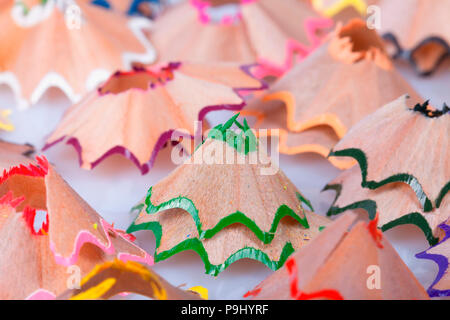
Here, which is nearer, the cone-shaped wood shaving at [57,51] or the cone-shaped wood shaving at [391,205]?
the cone-shaped wood shaving at [391,205]

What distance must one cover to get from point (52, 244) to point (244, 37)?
689mm

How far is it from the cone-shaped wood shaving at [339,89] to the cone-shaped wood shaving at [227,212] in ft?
0.68

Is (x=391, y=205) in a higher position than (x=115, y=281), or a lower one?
higher

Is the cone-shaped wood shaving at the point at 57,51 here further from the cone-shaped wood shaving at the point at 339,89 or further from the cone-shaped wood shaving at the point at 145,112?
the cone-shaped wood shaving at the point at 339,89

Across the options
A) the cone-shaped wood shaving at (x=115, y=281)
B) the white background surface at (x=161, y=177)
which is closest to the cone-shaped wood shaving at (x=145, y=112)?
the white background surface at (x=161, y=177)

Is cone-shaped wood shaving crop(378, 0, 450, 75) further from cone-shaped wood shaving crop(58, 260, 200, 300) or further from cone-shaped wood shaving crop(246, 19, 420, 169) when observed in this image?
cone-shaped wood shaving crop(58, 260, 200, 300)

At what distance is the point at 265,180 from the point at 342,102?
0.26 m

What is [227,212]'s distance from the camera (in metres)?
0.66

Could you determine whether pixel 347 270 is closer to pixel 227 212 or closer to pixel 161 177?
pixel 227 212

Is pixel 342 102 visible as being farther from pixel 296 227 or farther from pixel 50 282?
pixel 50 282

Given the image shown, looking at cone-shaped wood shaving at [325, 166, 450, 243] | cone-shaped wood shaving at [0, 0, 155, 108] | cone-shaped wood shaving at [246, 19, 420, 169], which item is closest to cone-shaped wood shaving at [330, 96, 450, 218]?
cone-shaped wood shaving at [325, 166, 450, 243]

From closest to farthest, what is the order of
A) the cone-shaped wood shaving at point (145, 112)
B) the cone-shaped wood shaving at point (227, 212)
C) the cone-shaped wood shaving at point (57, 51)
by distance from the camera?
the cone-shaped wood shaving at point (227, 212)
the cone-shaped wood shaving at point (145, 112)
the cone-shaped wood shaving at point (57, 51)

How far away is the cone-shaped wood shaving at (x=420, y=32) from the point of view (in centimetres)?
111

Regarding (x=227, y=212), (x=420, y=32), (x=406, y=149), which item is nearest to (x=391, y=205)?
(x=406, y=149)
